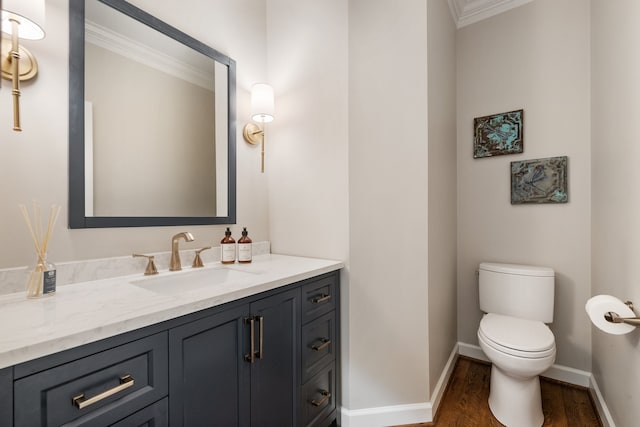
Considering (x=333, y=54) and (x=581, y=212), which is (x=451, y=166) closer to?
(x=581, y=212)

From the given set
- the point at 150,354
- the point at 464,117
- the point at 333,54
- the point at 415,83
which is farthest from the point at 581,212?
the point at 150,354

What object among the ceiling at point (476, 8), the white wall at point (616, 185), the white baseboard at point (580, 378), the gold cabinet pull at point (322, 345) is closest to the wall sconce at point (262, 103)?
→ the gold cabinet pull at point (322, 345)

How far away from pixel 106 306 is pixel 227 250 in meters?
0.78

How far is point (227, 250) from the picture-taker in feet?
5.88

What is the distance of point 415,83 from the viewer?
1.68 metres

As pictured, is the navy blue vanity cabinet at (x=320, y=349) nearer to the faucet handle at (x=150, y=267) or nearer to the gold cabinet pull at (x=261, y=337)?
the gold cabinet pull at (x=261, y=337)

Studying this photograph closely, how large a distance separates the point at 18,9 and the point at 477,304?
2.89 meters

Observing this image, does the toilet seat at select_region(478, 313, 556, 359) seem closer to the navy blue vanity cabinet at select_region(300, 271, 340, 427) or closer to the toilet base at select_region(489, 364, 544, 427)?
the toilet base at select_region(489, 364, 544, 427)

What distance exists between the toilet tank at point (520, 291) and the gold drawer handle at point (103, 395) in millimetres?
2078

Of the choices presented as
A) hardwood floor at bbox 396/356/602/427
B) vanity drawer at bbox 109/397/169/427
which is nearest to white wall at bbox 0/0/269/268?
vanity drawer at bbox 109/397/169/427

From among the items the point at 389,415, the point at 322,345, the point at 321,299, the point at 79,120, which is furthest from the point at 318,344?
the point at 79,120

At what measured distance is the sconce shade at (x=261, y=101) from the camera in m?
1.91

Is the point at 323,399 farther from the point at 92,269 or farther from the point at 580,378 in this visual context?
the point at 580,378

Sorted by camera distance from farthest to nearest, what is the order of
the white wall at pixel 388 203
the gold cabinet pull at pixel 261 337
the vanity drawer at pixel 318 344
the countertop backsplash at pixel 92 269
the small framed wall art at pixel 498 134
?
the small framed wall art at pixel 498 134 → the white wall at pixel 388 203 → the vanity drawer at pixel 318 344 → the gold cabinet pull at pixel 261 337 → the countertop backsplash at pixel 92 269
